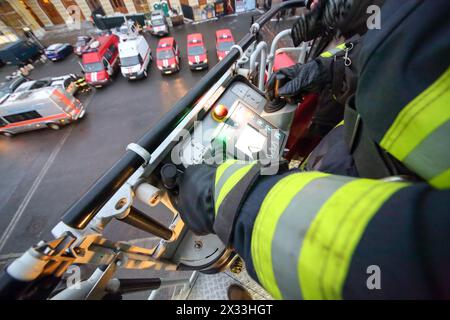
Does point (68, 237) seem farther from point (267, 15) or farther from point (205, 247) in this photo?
point (267, 15)

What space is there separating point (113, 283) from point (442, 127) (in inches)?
47.4

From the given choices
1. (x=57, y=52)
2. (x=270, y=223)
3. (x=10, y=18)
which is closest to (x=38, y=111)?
(x=57, y=52)

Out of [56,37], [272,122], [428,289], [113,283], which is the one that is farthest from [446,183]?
[56,37]

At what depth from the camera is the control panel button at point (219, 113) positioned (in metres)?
1.32

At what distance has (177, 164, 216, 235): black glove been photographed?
657 mm

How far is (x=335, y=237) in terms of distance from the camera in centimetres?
35

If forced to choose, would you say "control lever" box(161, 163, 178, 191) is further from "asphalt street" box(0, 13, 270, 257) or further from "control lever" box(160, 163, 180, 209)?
"asphalt street" box(0, 13, 270, 257)

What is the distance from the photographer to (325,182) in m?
0.44

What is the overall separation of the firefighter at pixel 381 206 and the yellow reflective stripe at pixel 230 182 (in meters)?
0.03

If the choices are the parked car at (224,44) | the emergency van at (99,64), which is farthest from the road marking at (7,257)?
the parked car at (224,44)

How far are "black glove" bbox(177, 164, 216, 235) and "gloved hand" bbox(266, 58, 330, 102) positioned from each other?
0.96 meters

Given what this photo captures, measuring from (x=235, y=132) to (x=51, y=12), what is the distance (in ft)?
69.8

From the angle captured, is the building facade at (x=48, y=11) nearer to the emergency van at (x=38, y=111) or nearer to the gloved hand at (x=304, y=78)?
the emergency van at (x=38, y=111)

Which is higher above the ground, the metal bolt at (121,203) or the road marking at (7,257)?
the metal bolt at (121,203)
